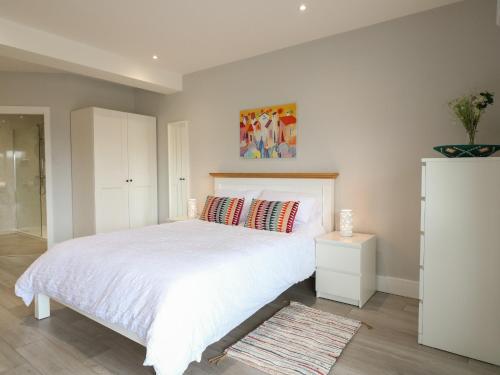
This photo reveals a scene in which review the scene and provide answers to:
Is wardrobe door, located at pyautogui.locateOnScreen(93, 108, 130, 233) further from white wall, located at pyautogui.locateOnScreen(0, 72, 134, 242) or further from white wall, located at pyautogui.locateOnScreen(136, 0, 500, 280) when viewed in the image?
white wall, located at pyautogui.locateOnScreen(136, 0, 500, 280)

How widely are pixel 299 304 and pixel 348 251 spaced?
624 millimetres

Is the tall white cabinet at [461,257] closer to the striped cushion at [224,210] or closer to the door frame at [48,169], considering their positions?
the striped cushion at [224,210]

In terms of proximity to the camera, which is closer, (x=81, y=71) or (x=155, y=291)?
(x=155, y=291)

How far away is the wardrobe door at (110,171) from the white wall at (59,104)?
0.69m

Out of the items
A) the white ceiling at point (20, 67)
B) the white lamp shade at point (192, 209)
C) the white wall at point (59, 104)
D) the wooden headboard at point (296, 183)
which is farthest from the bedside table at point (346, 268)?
the white ceiling at point (20, 67)

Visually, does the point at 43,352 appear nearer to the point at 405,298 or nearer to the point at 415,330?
the point at 415,330

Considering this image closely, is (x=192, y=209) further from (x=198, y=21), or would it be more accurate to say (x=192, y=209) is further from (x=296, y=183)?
(x=198, y=21)

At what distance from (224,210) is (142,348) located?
5.48ft

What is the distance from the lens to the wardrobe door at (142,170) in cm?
484

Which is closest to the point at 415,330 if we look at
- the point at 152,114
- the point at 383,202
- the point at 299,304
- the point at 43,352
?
the point at 299,304

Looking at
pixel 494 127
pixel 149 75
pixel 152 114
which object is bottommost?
pixel 494 127

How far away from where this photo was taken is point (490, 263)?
1.96 m

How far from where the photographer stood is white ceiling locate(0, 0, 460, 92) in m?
2.73

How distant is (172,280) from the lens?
1.77 m
